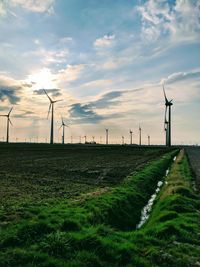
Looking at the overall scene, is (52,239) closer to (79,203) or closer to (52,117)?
(79,203)

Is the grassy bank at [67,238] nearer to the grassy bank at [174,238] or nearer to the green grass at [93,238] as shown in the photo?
the green grass at [93,238]

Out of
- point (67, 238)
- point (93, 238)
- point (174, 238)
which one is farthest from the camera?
point (174, 238)

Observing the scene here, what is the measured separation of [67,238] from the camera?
11.1 metres

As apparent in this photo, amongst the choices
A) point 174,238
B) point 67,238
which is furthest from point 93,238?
point 174,238

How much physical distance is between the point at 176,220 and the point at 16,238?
6909 millimetres

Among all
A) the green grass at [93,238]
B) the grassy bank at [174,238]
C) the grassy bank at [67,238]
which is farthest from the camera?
the grassy bank at [174,238]

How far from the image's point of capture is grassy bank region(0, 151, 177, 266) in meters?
9.76

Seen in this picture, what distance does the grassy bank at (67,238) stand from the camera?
9.76m

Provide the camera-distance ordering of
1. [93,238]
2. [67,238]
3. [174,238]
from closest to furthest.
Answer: [67,238], [93,238], [174,238]

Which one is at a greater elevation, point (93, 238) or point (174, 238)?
point (93, 238)

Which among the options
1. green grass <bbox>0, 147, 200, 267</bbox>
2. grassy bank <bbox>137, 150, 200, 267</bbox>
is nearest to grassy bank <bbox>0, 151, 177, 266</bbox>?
green grass <bbox>0, 147, 200, 267</bbox>

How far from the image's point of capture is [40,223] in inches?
480

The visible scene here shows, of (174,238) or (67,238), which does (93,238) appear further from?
(174,238)

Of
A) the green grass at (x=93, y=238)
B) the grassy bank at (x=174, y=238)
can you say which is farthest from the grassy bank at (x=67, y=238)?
the grassy bank at (x=174, y=238)
